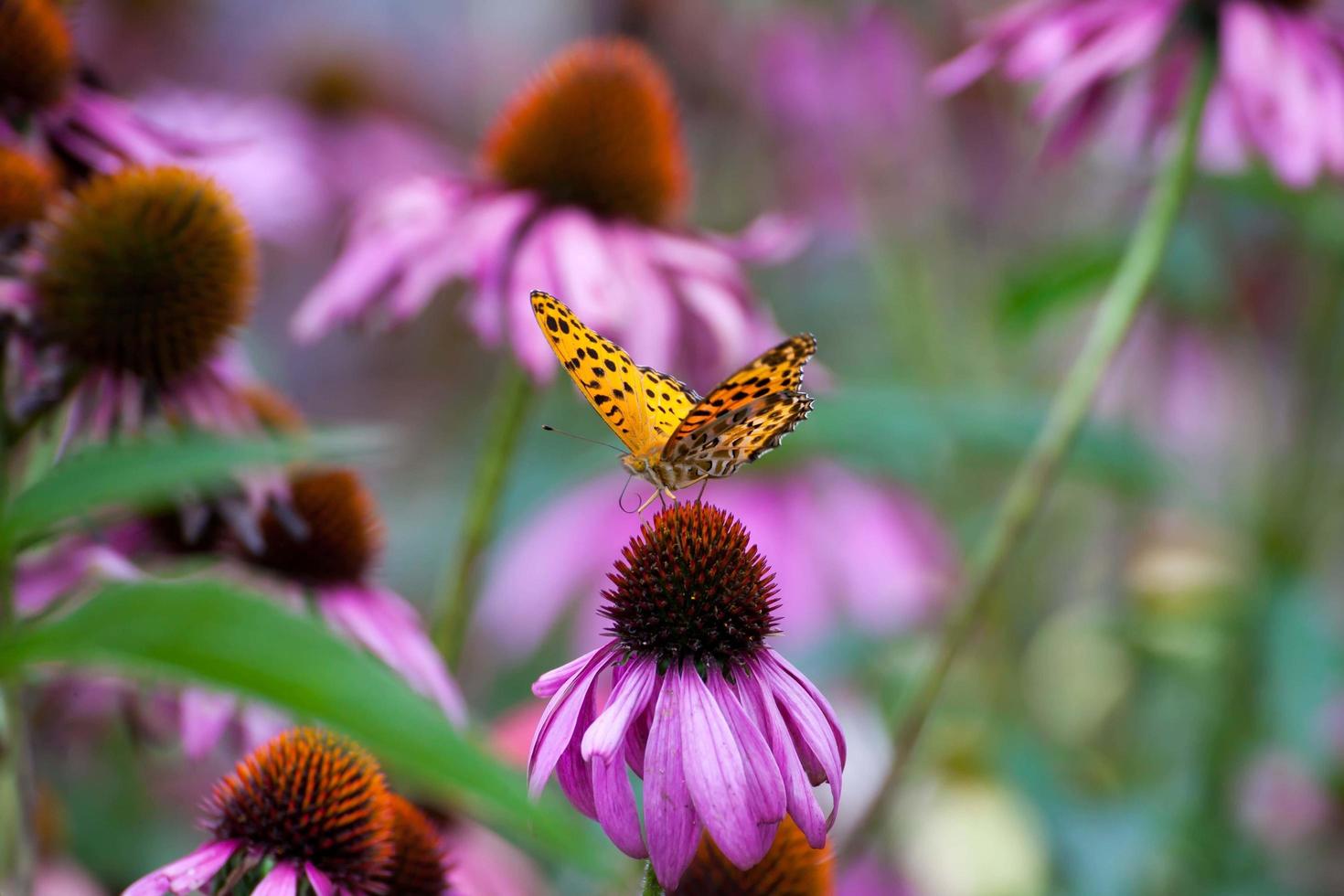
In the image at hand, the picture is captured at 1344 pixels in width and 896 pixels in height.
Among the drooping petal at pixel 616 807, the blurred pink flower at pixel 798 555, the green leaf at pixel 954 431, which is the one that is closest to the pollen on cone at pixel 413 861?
the drooping petal at pixel 616 807

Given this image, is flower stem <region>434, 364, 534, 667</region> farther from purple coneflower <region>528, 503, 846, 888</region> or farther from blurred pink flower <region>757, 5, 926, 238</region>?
blurred pink flower <region>757, 5, 926, 238</region>

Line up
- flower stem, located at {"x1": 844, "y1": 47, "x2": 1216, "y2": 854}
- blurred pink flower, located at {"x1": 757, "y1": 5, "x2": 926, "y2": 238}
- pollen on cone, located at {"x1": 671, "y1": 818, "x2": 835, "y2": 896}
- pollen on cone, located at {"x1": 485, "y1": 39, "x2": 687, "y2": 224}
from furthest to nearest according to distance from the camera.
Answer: blurred pink flower, located at {"x1": 757, "y1": 5, "x2": 926, "y2": 238} → pollen on cone, located at {"x1": 485, "y1": 39, "x2": 687, "y2": 224} → flower stem, located at {"x1": 844, "y1": 47, "x2": 1216, "y2": 854} → pollen on cone, located at {"x1": 671, "y1": 818, "x2": 835, "y2": 896}

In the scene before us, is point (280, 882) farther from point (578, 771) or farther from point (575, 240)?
point (575, 240)

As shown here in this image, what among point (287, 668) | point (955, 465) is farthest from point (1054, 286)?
point (287, 668)

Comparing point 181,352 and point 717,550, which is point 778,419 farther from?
point 181,352

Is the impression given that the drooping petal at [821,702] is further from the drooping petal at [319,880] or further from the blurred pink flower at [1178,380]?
the blurred pink flower at [1178,380]

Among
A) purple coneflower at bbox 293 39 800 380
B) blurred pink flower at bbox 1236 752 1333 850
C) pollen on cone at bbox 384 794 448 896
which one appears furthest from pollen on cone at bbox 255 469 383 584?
blurred pink flower at bbox 1236 752 1333 850
